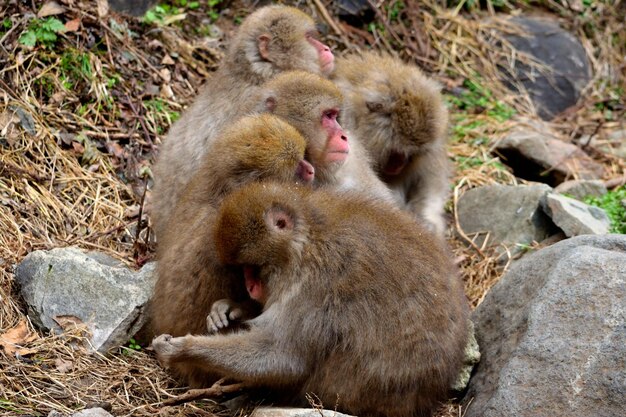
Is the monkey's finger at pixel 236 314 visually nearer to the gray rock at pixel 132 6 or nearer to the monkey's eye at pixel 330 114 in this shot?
the monkey's eye at pixel 330 114

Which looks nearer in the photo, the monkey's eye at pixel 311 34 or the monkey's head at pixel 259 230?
the monkey's head at pixel 259 230

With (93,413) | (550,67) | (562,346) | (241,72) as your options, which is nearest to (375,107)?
(241,72)

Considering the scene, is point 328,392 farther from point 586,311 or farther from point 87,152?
point 87,152

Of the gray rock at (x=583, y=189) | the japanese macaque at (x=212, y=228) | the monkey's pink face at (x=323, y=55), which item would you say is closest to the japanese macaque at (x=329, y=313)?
the japanese macaque at (x=212, y=228)

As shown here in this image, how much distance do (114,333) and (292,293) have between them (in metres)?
1.50

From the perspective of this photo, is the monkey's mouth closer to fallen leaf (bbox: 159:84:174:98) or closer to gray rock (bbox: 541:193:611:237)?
gray rock (bbox: 541:193:611:237)

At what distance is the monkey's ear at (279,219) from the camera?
4.84 metres

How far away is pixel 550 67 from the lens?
1058 centimetres

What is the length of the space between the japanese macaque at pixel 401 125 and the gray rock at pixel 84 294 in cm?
207

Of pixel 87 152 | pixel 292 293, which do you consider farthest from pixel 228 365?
pixel 87 152

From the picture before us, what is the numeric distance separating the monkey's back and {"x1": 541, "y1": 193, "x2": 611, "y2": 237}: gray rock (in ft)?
7.64

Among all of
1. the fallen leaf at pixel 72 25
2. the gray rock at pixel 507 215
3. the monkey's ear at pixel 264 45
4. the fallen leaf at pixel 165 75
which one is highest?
the fallen leaf at pixel 72 25

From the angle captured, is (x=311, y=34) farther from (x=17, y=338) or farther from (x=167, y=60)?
(x=17, y=338)

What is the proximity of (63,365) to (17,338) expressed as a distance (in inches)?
15.4
